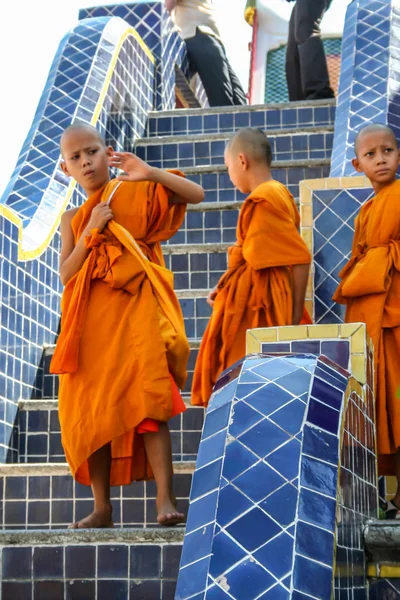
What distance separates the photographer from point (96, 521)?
430 centimetres

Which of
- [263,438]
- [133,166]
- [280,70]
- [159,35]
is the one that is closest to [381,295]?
[133,166]

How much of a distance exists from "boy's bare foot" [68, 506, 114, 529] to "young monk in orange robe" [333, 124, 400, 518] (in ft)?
3.24

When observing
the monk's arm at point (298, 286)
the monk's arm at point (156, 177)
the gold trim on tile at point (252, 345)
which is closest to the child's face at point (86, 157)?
the monk's arm at point (156, 177)

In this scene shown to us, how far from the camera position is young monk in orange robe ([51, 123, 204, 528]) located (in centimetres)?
436

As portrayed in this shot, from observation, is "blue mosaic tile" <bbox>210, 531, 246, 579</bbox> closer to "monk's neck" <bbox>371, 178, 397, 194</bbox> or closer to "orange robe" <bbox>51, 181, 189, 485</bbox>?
"orange robe" <bbox>51, 181, 189, 485</bbox>

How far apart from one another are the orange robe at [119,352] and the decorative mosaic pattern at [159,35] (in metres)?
4.87

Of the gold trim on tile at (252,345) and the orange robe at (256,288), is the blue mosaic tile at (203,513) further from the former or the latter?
the orange robe at (256,288)

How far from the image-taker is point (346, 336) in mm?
3465

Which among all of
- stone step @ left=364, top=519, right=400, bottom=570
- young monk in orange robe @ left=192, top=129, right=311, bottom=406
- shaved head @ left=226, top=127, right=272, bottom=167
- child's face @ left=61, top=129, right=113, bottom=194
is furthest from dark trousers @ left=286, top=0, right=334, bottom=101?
stone step @ left=364, top=519, right=400, bottom=570

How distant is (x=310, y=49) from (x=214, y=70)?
139 centimetres

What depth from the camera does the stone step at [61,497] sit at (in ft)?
15.7

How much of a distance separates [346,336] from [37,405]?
2394 millimetres

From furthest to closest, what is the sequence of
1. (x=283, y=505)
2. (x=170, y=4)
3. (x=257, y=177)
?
(x=170, y=4)
(x=257, y=177)
(x=283, y=505)

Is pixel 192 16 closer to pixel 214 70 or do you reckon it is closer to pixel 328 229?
pixel 214 70
